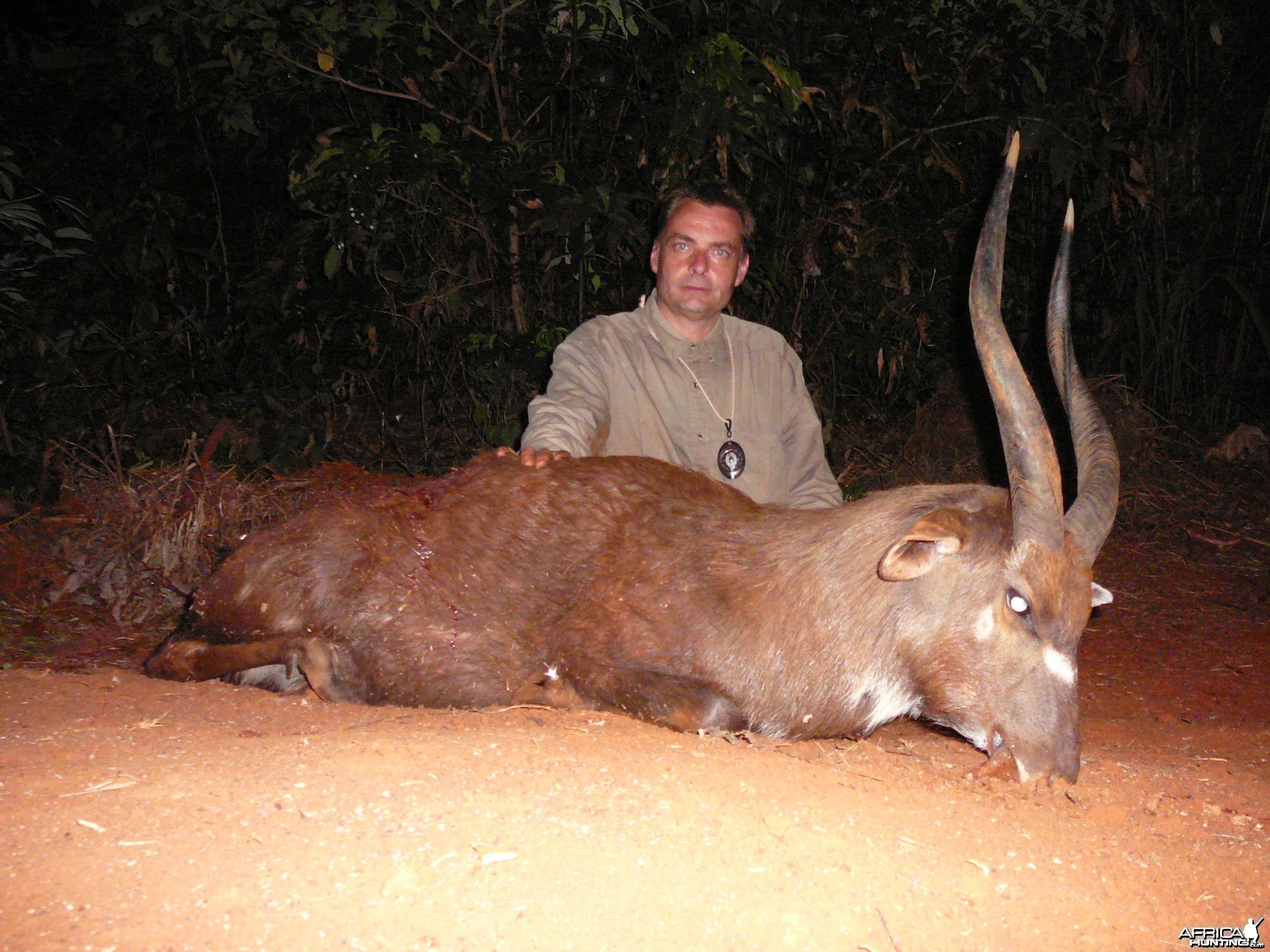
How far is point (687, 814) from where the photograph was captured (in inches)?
87.0

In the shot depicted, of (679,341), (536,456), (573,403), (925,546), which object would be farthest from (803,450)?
(925,546)

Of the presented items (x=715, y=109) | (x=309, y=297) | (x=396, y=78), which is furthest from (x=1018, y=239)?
(x=309, y=297)

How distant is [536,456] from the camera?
11.6ft

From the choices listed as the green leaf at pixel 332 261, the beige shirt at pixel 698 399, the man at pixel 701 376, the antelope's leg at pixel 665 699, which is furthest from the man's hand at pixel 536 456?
the green leaf at pixel 332 261

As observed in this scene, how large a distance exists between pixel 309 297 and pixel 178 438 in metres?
1.29

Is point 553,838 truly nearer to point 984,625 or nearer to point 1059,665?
point 984,625

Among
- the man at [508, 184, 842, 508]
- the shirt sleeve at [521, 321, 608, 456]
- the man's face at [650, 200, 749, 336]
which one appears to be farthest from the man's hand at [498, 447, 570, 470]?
the man's face at [650, 200, 749, 336]

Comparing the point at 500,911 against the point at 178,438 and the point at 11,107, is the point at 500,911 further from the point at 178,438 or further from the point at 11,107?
the point at 11,107

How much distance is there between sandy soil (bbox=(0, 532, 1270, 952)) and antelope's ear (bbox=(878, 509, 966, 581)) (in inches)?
23.7

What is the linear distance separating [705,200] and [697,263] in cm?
35

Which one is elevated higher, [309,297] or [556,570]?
[309,297]

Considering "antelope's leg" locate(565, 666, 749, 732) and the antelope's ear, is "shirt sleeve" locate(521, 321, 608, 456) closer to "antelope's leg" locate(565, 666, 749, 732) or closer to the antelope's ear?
"antelope's leg" locate(565, 666, 749, 732)

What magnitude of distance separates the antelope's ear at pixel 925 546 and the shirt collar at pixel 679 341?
193 cm

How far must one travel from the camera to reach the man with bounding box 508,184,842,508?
4453 millimetres
